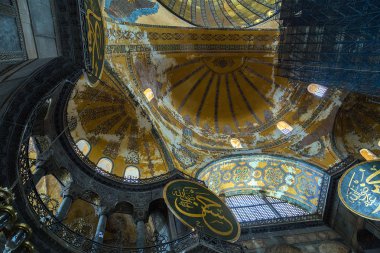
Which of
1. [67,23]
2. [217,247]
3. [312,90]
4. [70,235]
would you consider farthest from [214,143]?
[67,23]

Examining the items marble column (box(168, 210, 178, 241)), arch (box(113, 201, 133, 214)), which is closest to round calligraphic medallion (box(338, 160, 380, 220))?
marble column (box(168, 210, 178, 241))

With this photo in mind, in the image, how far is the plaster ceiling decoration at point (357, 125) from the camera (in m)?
11.9

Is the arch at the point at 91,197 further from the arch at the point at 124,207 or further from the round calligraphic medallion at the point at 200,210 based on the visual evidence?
the round calligraphic medallion at the point at 200,210

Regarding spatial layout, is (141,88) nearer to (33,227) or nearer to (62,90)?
(62,90)

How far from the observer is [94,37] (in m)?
6.54

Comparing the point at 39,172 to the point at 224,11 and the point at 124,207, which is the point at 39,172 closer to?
the point at 124,207

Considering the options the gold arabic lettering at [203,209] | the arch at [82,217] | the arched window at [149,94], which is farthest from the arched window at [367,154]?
the arch at [82,217]

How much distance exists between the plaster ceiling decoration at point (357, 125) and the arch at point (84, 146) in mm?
9945

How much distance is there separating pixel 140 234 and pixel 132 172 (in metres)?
2.99

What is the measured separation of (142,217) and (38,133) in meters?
3.96

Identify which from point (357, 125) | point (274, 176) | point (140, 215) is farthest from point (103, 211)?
point (357, 125)

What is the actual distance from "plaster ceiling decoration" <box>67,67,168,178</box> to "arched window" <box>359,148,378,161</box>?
797 centimetres

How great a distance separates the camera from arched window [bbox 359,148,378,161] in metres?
11.3

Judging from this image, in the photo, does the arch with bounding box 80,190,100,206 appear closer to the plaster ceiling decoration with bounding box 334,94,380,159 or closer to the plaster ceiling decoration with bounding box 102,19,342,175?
the plaster ceiling decoration with bounding box 102,19,342,175
